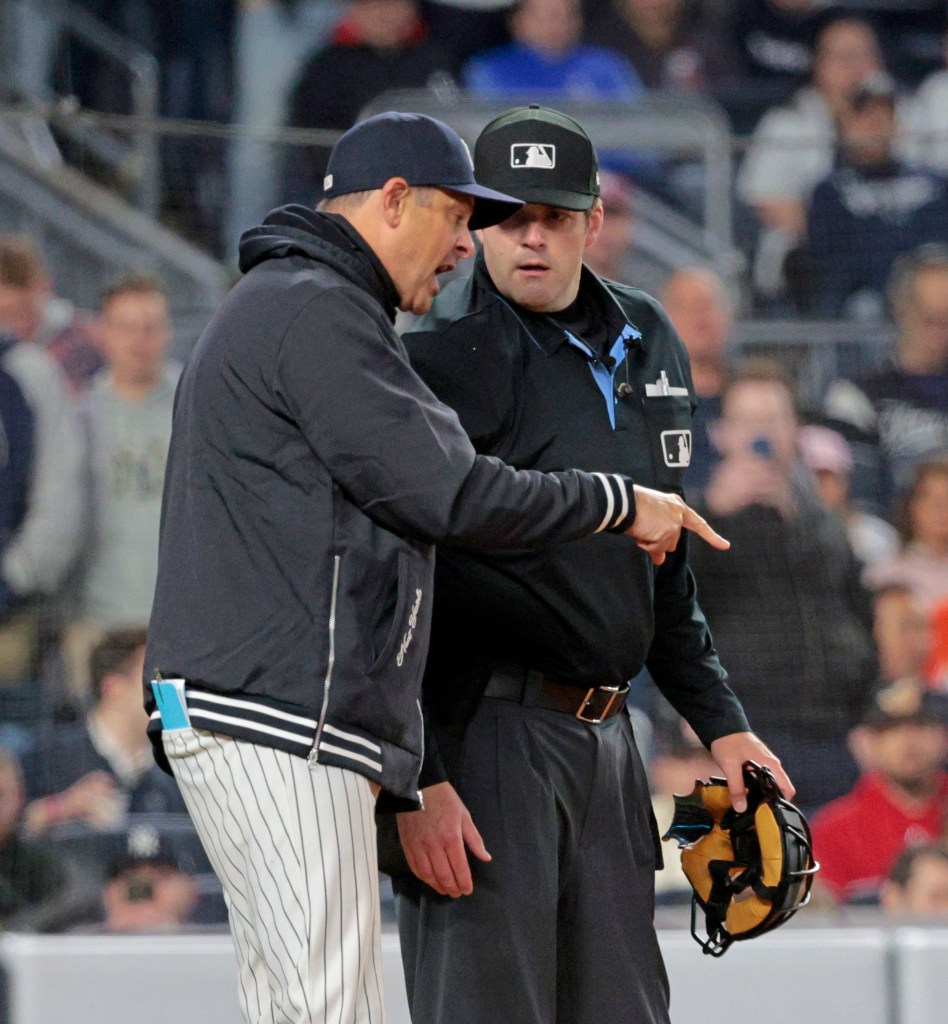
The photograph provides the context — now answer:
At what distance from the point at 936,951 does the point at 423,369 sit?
1699 millimetres

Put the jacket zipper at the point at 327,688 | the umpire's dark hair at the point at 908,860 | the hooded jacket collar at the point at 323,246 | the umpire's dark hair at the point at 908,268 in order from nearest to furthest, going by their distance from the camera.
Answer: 1. the jacket zipper at the point at 327,688
2. the hooded jacket collar at the point at 323,246
3. the umpire's dark hair at the point at 908,860
4. the umpire's dark hair at the point at 908,268

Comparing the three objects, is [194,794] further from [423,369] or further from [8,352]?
[8,352]

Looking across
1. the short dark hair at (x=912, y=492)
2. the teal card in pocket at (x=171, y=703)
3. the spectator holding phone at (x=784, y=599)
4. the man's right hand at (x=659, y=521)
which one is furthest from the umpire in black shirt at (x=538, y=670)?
the short dark hair at (x=912, y=492)

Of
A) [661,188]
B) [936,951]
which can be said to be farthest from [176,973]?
[661,188]

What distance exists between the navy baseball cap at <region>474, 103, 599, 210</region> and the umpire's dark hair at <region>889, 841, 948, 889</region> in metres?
2.47

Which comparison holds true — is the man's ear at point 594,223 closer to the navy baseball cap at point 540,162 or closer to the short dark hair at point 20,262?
the navy baseball cap at point 540,162

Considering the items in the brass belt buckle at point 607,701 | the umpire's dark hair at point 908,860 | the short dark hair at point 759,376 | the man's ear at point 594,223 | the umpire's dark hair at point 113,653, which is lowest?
the umpire's dark hair at point 908,860

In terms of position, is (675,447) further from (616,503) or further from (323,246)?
(323,246)

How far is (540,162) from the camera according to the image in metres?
2.51

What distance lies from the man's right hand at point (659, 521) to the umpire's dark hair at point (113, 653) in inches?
103

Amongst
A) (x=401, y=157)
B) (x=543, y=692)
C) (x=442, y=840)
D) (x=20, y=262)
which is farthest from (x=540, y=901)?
(x=20, y=262)

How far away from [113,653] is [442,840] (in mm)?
2494

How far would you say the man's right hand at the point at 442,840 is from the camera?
2.37 meters

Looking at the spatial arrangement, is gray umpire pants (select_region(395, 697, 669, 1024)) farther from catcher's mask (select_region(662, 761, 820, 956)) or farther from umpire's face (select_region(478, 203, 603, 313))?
umpire's face (select_region(478, 203, 603, 313))
